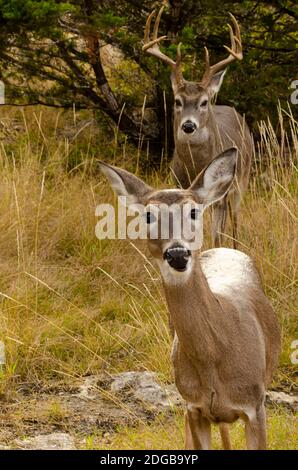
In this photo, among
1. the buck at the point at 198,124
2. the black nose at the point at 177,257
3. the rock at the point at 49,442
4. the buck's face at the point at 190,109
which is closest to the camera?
the black nose at the point at 177,257

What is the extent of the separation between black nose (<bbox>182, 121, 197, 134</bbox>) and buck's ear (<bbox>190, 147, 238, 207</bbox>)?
4254mm

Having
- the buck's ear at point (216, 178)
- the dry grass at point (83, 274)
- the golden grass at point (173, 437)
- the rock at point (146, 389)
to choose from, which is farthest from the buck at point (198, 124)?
the buck's ear at point (216, 178)

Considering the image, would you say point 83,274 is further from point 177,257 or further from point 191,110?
point 177,257

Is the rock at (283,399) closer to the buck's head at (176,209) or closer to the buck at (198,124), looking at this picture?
the buck's head at (176,209)

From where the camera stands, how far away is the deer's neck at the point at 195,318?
4652 mm

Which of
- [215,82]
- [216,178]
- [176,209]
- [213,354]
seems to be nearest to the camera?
[176,209]

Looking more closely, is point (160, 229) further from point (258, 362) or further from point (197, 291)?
point (258, 362)

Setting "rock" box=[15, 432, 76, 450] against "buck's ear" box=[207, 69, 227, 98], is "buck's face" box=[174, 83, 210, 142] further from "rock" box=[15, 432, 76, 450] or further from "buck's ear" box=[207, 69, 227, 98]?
"rock" box=[15, 432, 76, 450]

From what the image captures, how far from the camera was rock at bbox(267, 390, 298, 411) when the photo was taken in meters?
6.47

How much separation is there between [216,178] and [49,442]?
6.34 ft

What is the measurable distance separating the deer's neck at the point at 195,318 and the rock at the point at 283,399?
1803 mm

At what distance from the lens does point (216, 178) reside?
5066 millimetres

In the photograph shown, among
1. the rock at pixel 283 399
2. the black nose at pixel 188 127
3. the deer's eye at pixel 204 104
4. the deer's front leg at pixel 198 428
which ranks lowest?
the rock at pixel 283 399

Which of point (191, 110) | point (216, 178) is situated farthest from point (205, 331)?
point (191, 110)
